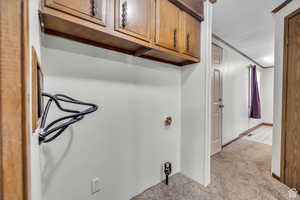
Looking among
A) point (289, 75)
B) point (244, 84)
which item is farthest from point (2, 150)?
point (244, 84)

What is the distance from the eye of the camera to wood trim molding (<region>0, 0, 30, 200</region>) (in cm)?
32

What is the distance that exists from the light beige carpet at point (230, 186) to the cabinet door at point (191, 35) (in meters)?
1.63

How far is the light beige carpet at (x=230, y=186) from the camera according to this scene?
5.35 feet

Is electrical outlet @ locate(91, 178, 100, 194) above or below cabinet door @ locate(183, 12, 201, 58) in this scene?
below

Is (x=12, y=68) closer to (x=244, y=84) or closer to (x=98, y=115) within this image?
(x=98, y=115)

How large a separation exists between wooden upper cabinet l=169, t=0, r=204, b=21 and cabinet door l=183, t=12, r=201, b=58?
43 mm

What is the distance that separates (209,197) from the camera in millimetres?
1617

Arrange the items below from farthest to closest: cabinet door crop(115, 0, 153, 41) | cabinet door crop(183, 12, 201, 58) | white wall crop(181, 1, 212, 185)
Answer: white wall crop(181, 1, 212, 185) < cabinet door crop(183, 12, 201, 58) < cabinet door crop(115, 0, 153, 41)

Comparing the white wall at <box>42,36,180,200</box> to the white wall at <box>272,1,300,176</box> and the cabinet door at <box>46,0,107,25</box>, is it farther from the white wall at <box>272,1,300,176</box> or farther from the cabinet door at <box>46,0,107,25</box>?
the white wall at <box>272,1,300,176</box>

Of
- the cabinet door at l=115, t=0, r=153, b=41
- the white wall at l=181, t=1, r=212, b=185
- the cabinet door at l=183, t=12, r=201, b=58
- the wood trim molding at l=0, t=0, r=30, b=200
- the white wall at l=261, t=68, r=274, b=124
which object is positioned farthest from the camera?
the white wall at l=261, t=68, r=274, b=124

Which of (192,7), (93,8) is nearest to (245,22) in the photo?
(192,7)

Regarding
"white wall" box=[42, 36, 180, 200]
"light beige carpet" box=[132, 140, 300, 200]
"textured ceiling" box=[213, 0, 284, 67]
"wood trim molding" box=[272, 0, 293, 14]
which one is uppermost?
"textured ceiling" box=[213, 0, 284, 67]

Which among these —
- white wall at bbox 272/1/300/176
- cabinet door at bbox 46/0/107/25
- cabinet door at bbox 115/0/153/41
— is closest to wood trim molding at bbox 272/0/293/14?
white wall at bbox 272/1/300/176

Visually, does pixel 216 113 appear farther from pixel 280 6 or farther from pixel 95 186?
pixel 95 186
